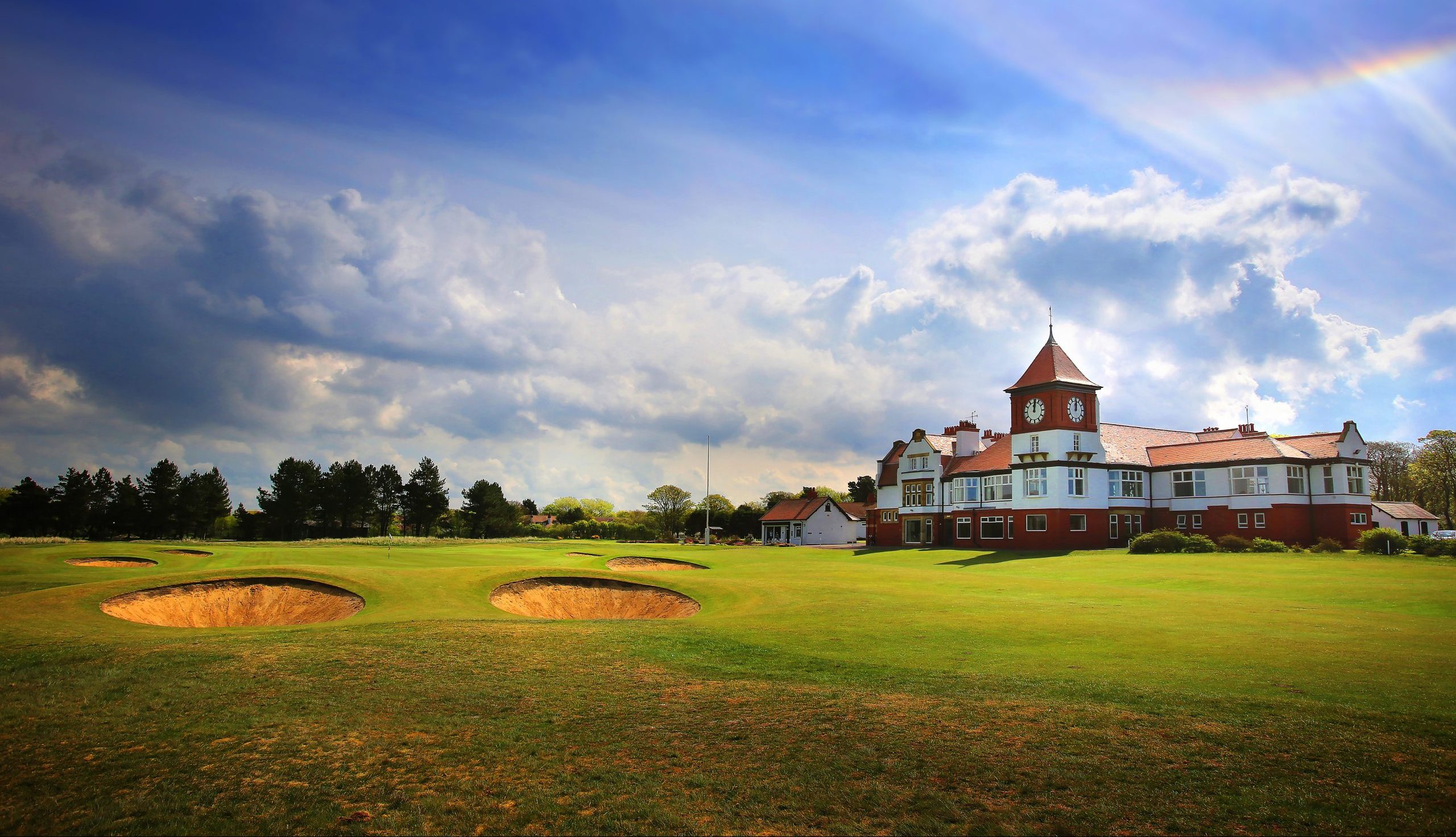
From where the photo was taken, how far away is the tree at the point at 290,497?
92.1 metres

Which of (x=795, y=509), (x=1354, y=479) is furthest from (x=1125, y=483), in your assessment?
(x=795, y=509)

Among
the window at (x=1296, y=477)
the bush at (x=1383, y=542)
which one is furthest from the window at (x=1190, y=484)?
the bush at (x=1383, y=542)

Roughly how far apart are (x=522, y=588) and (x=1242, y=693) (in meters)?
21.2

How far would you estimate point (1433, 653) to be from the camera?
48.5 ft

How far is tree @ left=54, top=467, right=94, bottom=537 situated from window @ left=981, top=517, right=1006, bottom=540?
303 ft

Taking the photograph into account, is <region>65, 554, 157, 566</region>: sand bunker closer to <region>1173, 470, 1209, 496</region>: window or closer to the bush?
the bush

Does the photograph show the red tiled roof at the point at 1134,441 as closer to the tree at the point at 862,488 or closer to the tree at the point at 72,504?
the tree at the point at 862,488

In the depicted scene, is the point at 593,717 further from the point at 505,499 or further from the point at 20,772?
the point at 505,499

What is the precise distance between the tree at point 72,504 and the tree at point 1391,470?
140379mm

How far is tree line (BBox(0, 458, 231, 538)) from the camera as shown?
80250mm

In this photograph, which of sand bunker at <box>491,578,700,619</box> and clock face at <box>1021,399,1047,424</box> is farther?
clock face at <box>1021,399,1047,424</box>

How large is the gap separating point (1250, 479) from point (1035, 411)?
→ 1491 centimetres

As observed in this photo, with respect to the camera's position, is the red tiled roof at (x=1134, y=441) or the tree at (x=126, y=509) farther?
the tree at (x=126, y=509)

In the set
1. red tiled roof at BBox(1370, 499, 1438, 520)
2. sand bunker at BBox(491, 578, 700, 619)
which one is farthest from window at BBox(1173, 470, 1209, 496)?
sand bunker at BBox(491, 578, 700, 619)
